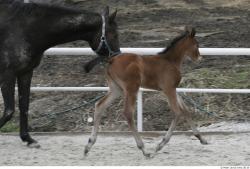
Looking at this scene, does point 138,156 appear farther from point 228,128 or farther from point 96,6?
point 96,6

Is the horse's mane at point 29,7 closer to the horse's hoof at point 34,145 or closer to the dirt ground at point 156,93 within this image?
the dirt ground at point 156,93

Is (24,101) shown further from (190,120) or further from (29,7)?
(190,120)

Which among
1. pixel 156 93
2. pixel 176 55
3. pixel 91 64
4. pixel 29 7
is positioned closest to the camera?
pixel 91 64

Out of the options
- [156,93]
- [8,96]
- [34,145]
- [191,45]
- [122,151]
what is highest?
[191,45]

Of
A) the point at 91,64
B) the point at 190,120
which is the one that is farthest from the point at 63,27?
the point at 190,120

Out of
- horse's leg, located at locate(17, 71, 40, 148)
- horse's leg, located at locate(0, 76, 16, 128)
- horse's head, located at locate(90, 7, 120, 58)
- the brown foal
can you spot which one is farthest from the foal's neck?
horse's leg, located at locate(0, 76, 16, 128)

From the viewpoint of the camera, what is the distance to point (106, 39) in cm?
684

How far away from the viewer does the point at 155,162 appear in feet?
21.1

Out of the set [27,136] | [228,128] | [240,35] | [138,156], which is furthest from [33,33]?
[240,35]

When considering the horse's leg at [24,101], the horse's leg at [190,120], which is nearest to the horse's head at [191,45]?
the horse's leg at [190,120]

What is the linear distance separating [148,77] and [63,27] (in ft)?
3.73

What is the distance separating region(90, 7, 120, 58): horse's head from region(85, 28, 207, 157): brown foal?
8.3 inches

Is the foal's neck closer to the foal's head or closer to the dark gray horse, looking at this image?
the foal's head

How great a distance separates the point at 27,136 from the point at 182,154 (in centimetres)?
180
